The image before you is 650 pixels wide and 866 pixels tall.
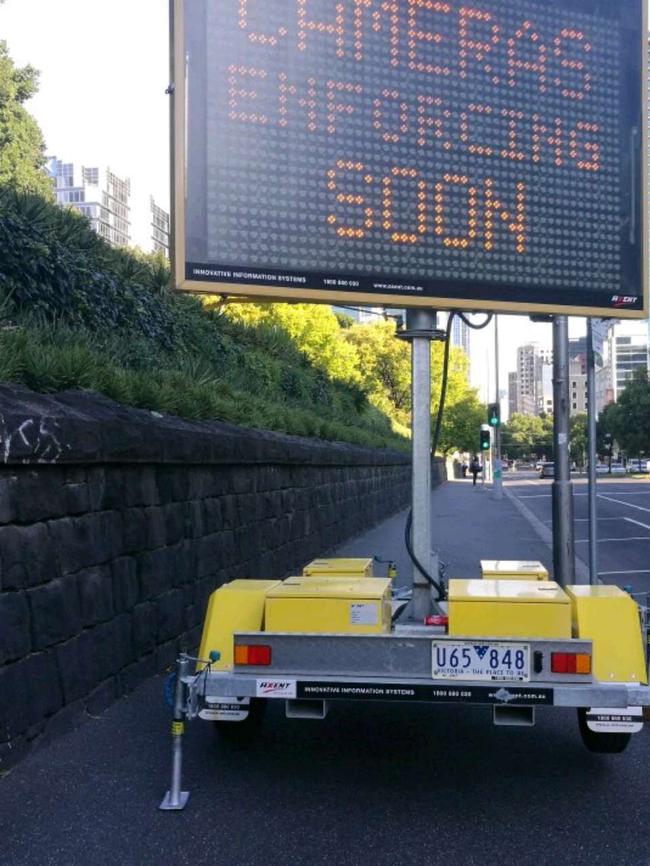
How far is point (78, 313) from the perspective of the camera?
30.3 feet

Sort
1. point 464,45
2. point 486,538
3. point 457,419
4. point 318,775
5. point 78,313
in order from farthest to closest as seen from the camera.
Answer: point 457,419, point 486,538, point 78,313, point 464,45, point 318,775

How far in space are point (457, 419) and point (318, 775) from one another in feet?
216

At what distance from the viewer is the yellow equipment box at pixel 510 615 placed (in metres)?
4.36

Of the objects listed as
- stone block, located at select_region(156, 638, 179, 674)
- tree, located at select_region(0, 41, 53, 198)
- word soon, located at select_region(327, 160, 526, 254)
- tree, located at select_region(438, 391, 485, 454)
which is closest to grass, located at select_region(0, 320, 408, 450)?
stone block, located at select_region(156, 638, 179, 674)

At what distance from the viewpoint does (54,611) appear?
5184mm

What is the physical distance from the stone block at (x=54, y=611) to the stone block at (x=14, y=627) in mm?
75

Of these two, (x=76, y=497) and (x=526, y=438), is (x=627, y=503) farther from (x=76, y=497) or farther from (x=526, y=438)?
(x=526, y=438)

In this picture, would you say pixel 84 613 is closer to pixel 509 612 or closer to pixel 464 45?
pixel 509 612

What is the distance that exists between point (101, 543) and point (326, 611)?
6.35 feet

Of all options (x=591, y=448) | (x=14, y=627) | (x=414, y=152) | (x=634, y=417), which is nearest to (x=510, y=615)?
(x=14, y=627)

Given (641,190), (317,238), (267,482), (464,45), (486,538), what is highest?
(464,45)

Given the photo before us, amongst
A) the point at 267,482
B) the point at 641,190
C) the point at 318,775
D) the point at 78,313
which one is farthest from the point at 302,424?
the point at 318,775

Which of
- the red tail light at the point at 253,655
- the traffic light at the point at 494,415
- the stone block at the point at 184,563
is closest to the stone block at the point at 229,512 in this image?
the stone block at the point at 184,563

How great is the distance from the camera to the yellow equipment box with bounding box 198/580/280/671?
15.2 feet
